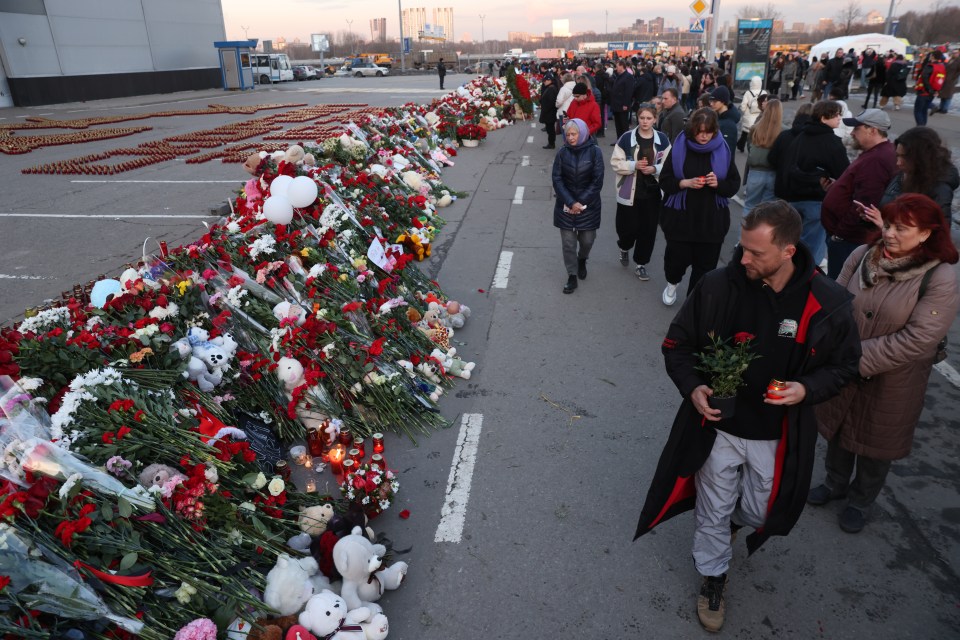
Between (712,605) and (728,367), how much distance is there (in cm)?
129

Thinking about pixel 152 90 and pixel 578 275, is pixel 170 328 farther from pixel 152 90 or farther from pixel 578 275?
pixel 152 90

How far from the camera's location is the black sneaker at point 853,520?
3.60 meters

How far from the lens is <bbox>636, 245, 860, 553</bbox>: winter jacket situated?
2.70 metres

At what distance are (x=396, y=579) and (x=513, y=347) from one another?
3.04m

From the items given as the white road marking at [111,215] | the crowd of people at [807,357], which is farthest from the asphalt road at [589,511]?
the white road marking at [111,215]

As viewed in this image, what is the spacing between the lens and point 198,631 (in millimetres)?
2592

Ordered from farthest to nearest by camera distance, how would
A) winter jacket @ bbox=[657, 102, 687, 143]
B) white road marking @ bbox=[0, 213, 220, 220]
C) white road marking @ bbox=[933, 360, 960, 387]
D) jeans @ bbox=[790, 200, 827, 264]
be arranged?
white road marking @ bbox=[0, 213, 220, 220], winter jacket @ bbox=[657, 102, 687, 143], jeans @ bbox=[790, 200, 827, 264], white road marking @ bbox=[933, 360, 960, 387]

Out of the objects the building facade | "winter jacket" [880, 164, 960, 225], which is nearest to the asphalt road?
"winter jacket" [880, 164, 960, 225]

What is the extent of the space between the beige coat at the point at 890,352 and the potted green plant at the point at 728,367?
1.03 metres

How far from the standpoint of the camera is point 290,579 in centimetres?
300

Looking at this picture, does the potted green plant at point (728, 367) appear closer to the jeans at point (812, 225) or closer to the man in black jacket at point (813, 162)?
the man in black jacket at point (813, 162)

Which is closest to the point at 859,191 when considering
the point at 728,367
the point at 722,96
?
the point at 728,367

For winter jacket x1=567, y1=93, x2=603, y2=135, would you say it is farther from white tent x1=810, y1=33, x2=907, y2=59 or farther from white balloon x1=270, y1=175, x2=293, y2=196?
white tent x1=810, y1=33, x2=907, y2=59

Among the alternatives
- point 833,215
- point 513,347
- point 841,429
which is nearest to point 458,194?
point 513,347
